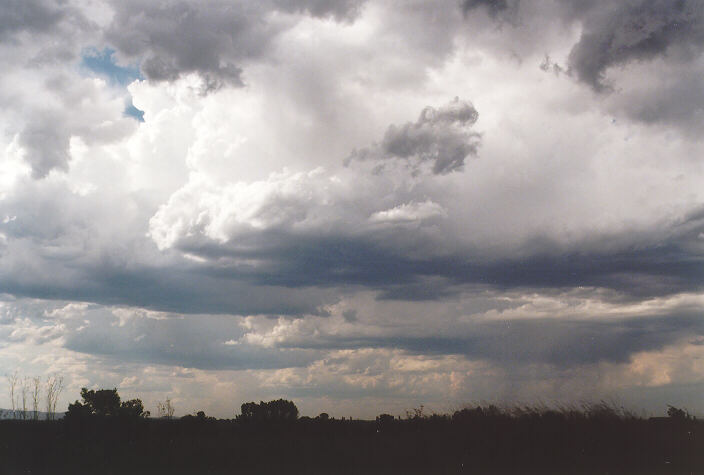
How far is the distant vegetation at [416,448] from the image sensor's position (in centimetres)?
3362

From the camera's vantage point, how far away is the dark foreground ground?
33.5 m

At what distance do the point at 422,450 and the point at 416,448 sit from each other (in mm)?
535

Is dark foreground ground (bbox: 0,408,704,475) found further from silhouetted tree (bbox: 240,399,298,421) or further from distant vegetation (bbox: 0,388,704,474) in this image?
silhouetted tree (bbox: 240,399,298,421)

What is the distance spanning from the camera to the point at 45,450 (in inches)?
1606

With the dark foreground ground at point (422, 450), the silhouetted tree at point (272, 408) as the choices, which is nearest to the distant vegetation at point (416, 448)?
the dark foreground ground at point (422, 450)

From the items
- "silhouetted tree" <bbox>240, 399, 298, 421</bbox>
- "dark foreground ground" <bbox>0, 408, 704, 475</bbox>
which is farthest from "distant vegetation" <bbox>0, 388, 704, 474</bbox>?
"silhouetted tree" <bbox>240, 399, 298, 421</bbox>

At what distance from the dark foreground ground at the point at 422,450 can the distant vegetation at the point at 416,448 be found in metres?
0.06

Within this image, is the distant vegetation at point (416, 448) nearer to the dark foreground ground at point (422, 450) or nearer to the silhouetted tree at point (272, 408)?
the dark foreground ground at point (422, 450)

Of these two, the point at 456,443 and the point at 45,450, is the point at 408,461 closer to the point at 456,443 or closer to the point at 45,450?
the point at 456,443

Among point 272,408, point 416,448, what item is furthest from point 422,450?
point 272,408

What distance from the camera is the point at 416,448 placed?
3712 centimetres

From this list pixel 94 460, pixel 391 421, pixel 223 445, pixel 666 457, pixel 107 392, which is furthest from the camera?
pixel 107 392

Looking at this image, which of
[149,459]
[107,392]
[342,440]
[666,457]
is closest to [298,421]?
[342,440]

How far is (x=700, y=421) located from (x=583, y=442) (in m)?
11.8
